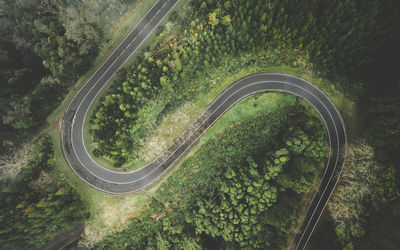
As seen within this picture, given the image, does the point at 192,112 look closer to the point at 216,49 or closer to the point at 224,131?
the point at 224,131

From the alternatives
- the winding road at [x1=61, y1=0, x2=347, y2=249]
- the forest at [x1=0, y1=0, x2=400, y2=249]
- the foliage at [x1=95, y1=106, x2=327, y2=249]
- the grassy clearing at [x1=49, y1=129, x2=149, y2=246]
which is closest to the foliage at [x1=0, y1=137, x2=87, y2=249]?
the forest at [x1=0, y1=0, x2=400, y2=249]

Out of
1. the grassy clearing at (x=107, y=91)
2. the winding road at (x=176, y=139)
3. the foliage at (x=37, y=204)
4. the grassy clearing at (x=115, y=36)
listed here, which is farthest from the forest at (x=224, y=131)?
the winding road at (x=176, y=139)

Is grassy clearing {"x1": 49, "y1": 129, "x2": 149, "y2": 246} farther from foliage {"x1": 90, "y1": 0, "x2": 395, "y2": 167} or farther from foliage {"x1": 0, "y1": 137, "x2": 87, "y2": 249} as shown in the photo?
foliage {"x1": 90, "y1": 0, "x2": 395, "y2": 167}

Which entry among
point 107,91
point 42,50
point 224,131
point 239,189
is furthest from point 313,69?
point 42,50

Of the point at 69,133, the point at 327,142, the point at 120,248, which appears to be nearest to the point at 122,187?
the point at 120,248

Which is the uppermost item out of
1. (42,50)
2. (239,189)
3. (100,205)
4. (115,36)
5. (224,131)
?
(115,36)

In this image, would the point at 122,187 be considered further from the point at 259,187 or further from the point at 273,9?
the point at 273,9
